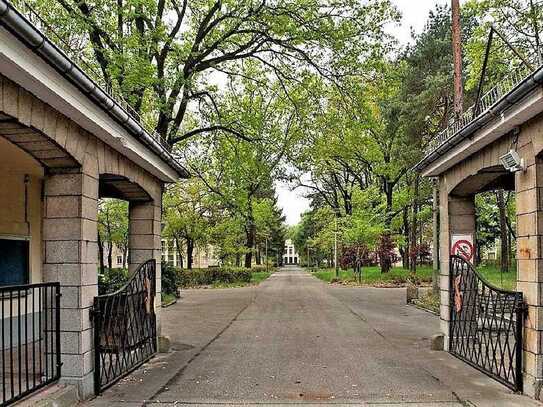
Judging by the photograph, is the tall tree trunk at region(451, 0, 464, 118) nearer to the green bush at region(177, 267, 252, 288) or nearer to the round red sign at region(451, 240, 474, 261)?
the round red sign at region(451, 240, 474, 261)

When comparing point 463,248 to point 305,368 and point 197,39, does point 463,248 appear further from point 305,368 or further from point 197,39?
point 197,39

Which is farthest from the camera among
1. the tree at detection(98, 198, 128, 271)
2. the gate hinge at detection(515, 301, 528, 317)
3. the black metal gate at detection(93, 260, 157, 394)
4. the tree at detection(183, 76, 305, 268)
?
the tree at detection(98, 198, 128, 271)

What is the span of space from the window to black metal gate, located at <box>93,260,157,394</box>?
268 centimetres

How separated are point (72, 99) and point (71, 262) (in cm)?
189

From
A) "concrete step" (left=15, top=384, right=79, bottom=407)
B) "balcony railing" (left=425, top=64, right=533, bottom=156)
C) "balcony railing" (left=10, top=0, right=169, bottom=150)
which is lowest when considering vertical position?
"concrete step" (left=15, top=384, right=79, bottom=407)

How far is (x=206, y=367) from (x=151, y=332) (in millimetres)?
1276

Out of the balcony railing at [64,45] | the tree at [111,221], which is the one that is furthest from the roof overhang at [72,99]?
the tree at [111,221]

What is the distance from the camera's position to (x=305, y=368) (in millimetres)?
8500

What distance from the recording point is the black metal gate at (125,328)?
6.91 metres

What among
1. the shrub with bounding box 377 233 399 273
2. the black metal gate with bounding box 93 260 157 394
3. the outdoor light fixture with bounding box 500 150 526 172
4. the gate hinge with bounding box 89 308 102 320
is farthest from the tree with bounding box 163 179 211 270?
the outdoor light fixture with bounding box 500 150 526 172

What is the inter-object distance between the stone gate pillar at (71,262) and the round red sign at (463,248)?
6.20m

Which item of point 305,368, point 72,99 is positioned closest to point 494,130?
point 305,368

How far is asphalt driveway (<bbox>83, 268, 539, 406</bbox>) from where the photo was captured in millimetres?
6742

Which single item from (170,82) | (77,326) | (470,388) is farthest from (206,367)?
(170,82)
